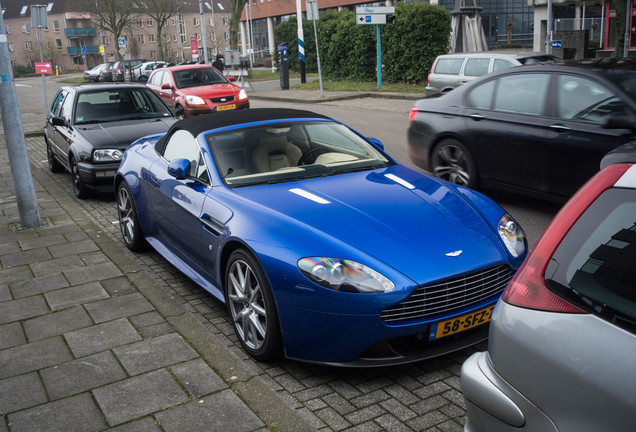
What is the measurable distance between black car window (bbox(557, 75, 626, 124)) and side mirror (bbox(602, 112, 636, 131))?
124mm

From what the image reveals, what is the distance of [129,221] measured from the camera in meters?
6.43

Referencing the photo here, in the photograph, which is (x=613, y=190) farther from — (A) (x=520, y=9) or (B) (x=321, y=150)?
(A) (x=520, y=9)

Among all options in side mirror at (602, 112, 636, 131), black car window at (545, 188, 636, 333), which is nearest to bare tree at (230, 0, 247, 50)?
side mirror at (602, 112, 636, 131)

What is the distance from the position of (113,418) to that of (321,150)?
2.74 meters

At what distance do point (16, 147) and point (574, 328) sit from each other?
22.6 ft

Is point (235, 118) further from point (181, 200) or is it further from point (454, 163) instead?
point (454, 163)

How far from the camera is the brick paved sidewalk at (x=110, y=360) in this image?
3377 millimetres

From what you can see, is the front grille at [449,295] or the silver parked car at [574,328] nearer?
the silver parked car at [574,328]

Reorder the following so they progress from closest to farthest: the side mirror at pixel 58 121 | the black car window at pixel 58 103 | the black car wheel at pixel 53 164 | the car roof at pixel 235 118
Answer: the car roof at pixel 235 118 < the side mirror at pixel 58 121 < the black car window at pixel 58 103 < the black car wheel at pixel 53 164

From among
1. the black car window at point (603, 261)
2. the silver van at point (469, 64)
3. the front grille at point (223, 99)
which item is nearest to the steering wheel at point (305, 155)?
the black car window at point (603, 261)

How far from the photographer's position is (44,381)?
3816 millimetres

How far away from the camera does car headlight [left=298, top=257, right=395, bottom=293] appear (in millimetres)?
3490

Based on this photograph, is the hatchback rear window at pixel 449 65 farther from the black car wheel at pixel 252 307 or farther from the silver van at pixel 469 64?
the black car wheel at pixel 252 307

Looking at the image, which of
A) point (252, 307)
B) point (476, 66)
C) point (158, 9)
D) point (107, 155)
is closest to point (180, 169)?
point (252, 307)
